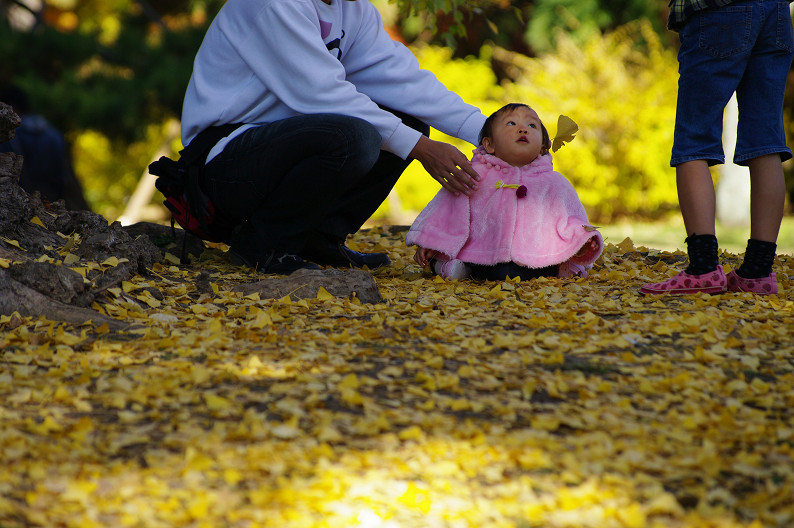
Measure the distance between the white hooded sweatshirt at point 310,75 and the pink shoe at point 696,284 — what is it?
1.04 metres

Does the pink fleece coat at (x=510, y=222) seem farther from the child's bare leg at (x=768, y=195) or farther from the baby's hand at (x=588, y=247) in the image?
the child's bare leg at (x=768, y=195)

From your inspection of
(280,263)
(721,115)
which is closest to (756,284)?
(721,115)

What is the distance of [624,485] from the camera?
1.53 metres

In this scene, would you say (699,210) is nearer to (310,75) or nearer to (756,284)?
(756,284)

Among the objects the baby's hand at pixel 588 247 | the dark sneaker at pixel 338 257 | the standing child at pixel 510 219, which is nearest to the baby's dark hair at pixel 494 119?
the standing child at pixel 510 219

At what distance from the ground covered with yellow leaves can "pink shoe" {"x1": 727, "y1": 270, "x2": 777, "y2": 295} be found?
217 millimetres

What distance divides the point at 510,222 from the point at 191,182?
1314 mm

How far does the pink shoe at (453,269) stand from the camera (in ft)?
10.6

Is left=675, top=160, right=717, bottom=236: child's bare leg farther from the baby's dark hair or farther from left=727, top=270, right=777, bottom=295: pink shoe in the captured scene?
the baby's dark hair

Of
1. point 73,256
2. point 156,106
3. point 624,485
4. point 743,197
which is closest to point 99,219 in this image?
point 73,256

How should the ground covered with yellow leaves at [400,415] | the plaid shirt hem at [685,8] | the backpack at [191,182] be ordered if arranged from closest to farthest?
the ground covered with yellow leaves at [400,415], the plaid shirt hem at [685,8], the backpack at [191,182]

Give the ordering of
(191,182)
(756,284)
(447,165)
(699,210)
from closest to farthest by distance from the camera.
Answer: (699,210) → (756,284) → (447,165) → (191,182)

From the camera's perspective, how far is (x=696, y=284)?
9.46 ft

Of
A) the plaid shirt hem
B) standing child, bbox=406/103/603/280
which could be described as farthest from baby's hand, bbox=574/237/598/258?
the plaid shirt hem
